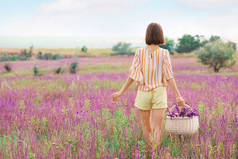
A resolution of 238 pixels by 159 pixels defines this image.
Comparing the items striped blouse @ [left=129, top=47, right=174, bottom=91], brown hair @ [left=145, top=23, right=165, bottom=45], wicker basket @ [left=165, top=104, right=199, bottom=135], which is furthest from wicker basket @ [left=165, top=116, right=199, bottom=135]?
brown hair @ [left=145, top=23, right=165, bottom=45]

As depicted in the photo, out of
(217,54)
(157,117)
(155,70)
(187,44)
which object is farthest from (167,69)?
(187,44)

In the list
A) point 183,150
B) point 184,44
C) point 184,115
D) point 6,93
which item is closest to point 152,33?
point 184,115

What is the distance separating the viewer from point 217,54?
76.1ft

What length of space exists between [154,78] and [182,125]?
696 millimetres

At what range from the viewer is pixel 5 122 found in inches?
187

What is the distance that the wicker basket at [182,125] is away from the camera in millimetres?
Result: 3338

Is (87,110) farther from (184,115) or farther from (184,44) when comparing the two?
(184,44)

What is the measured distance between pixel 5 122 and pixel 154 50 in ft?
10.1

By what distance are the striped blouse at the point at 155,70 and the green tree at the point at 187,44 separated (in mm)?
70944

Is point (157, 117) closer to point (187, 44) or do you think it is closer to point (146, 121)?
point (146, 121)

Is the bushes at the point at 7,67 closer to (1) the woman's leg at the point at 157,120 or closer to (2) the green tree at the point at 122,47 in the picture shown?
(1) the woman's leg at the point at 157,120

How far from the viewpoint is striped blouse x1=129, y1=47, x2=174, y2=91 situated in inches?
131

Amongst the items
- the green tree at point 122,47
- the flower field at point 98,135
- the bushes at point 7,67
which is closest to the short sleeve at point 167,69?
the flower field at point 98,135

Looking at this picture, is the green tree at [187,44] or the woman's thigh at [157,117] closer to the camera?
the woman's thigh at [157,117]
